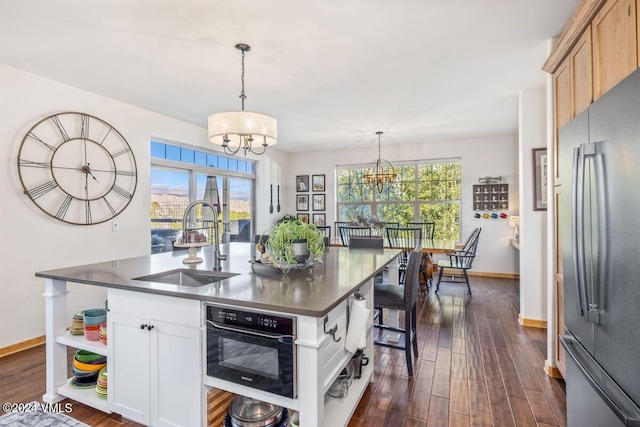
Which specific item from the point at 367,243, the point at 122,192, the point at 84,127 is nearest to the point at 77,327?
the point at 122,192

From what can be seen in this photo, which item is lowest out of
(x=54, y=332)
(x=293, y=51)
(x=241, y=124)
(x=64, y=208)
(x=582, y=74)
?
(x=54, y=332)

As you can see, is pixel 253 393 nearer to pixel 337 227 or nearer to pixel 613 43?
pixel 613 43

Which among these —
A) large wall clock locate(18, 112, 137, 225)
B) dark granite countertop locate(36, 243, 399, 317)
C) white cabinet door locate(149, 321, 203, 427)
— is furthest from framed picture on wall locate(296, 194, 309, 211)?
white cabinet door locate(149, 321, 203, 427)

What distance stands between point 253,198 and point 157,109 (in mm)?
2658

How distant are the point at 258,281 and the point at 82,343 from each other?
1163 millimetres

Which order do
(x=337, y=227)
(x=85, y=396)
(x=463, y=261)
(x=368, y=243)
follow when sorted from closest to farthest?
(x=85, y=396) < (x=368, y=243) < (x=463, y=261) < (x=337, y=227)

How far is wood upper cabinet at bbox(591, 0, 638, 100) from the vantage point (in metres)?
1.30

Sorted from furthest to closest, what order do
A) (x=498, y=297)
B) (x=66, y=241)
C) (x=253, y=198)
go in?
(x=253, y=198)
(x=498, y=297)
(x=66, y=241)

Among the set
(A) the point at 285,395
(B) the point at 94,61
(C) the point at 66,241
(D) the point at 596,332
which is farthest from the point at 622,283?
(C) the point at 66,241

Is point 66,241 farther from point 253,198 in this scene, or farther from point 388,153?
point 388,153

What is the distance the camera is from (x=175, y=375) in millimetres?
1591

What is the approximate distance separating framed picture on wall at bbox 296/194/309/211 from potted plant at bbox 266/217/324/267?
5174mm

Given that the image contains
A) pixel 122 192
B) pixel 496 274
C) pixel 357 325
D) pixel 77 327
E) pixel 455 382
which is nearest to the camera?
pixel 357 325

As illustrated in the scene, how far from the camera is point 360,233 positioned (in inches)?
236
